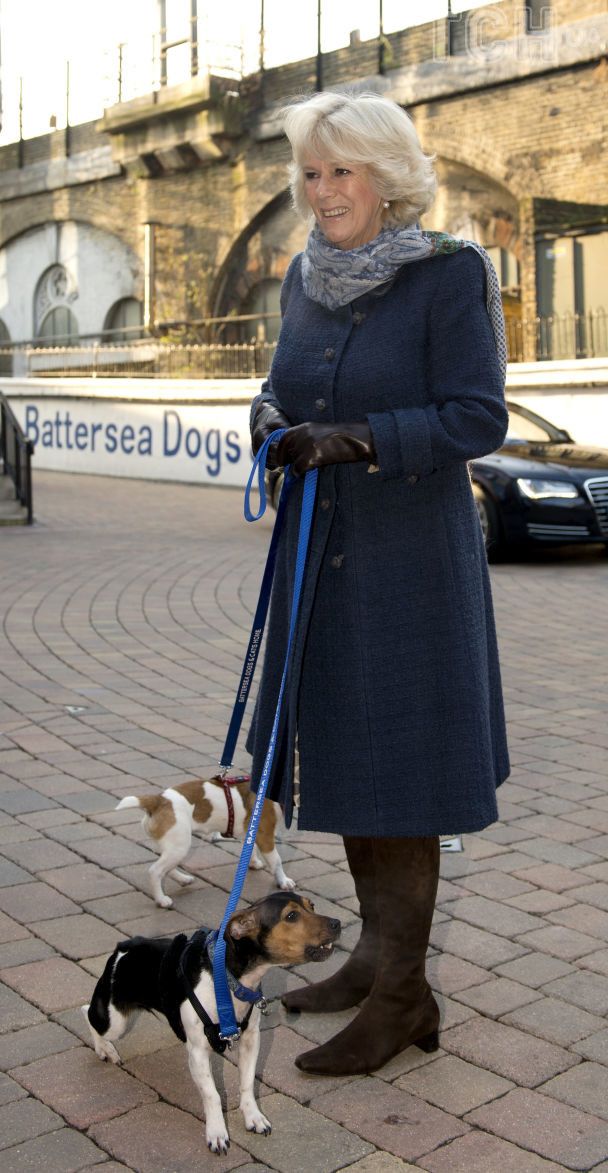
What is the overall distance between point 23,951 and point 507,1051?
4.59 feet

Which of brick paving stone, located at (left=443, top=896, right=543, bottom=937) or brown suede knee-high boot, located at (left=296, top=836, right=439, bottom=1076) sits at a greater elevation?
brown suede knee-high boot, located at (left=296, top=836, right=439, bottom=1076)

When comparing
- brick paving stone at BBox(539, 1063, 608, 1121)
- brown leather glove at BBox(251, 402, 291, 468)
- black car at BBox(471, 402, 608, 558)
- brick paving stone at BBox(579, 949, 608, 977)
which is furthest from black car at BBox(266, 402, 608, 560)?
brick paving stone at BBox(539, 1063, 608, 1121)

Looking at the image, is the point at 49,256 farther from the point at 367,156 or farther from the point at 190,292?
the point at 367,156

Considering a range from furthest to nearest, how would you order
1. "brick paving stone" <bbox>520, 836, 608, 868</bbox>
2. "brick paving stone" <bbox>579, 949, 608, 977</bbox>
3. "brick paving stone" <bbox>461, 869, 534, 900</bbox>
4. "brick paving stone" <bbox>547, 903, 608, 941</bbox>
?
1. "brick paving stone" <bbox>520, 836, 608, 868</bbox>
2. "brick paving stone" <bbox>461, 869, 534, 900</bbox>
3. "brick paving stone" <bbox>547, 903, 608, 941</bbox>
4. "brick paving stone" <bbox>579, 949, 608, 977</bbox>

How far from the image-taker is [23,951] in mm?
3650

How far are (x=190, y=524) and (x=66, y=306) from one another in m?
20.7

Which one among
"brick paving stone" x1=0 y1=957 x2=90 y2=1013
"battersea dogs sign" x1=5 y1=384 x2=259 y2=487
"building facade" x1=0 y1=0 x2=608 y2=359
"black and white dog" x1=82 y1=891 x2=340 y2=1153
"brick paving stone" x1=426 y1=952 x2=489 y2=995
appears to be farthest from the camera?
"battersea dogs sign" x1=5 y1=384 x2=259 y2=487

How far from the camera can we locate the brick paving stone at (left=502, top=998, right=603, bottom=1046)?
322 cm

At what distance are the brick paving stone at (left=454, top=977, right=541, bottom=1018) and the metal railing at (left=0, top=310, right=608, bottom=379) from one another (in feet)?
56.7

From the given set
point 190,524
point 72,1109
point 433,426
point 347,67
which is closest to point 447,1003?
point 72,1109

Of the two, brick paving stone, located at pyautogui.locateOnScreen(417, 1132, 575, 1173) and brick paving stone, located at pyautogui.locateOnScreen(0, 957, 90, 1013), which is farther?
brick paving stone, located at pyautogui.locateOnScreen(0, 957, 90, 1013)

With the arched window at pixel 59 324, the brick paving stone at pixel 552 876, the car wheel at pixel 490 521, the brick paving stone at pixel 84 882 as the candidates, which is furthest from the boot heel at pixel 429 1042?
the arched window at pixel 59 324

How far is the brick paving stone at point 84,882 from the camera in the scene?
4082 mm

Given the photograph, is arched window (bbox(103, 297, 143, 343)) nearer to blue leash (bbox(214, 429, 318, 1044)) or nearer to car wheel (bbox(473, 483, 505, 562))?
car wheel (bbox(473, 483, 505, 562))
